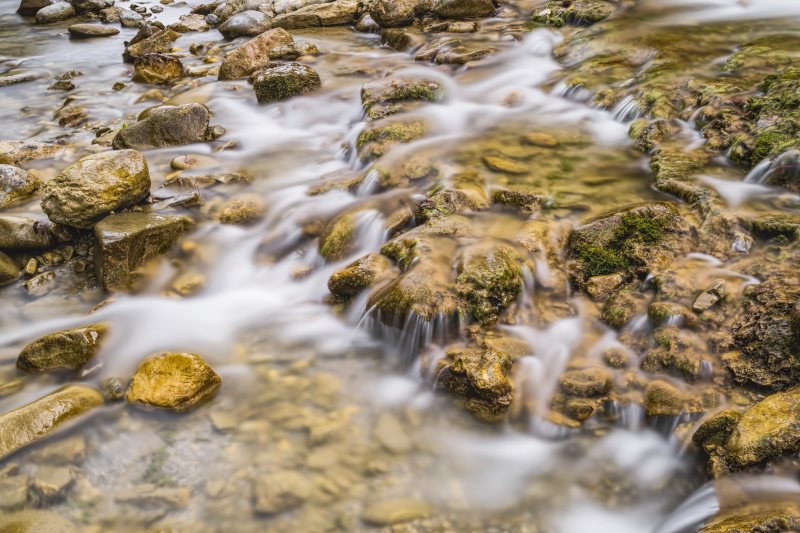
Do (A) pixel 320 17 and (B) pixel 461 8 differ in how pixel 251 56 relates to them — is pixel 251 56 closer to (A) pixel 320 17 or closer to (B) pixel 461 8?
(A) pixel 320 17

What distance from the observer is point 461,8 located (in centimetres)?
1294

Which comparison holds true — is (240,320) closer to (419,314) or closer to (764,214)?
(419,314)

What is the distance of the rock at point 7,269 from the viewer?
562 cm

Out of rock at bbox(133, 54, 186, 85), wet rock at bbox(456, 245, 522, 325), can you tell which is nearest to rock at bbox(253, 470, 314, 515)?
wet rock at bbox(456, 245, 522, 325)

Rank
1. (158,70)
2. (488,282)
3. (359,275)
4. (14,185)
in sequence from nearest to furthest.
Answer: (488,282) < (359,275) < (14,185) < (158,70)

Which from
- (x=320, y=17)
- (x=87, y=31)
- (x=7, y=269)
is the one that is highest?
(x=320, y=17)

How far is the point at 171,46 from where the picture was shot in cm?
1438

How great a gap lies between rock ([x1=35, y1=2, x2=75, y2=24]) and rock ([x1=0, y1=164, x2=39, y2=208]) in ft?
47.0

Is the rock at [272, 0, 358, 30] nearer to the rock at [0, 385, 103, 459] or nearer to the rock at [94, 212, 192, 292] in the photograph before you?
the rock at [94, 212, 192, 292]

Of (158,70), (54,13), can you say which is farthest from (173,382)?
(54,13)

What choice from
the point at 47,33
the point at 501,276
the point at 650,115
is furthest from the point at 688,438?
the point at 47,33

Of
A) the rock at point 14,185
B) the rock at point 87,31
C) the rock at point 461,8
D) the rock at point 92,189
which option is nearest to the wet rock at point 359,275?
the rock at point 92,189

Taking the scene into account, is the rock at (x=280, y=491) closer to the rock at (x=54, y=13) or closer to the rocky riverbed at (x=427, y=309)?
the rocky riverbed at (x=427, y=309)

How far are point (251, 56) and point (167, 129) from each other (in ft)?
13.2
